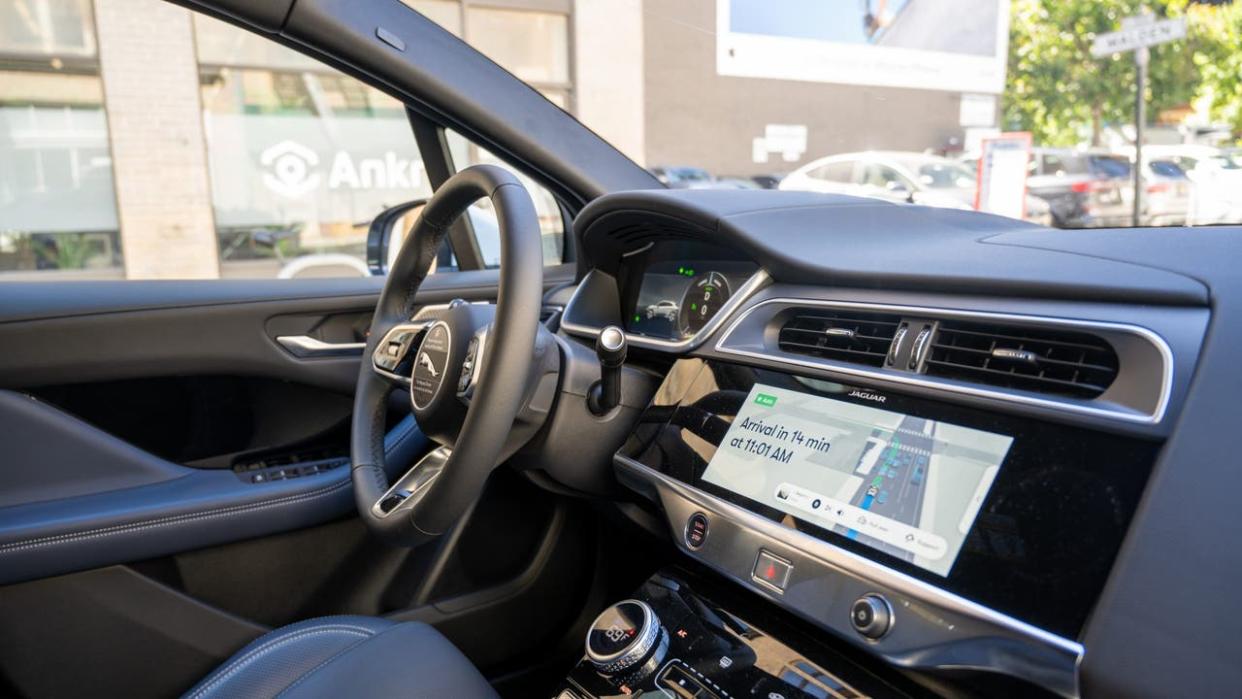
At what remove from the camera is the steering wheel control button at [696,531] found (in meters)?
1.29

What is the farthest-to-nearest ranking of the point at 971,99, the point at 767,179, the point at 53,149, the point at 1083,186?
the point at 53,149, the point at 767,179, the point at 971,99, the point at 1083,186

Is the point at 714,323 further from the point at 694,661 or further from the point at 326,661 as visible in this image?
the point at 326,661

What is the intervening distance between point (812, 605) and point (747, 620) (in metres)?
0.19

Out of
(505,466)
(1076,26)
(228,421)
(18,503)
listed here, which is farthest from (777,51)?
(18,503)

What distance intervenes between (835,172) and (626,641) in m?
1.55

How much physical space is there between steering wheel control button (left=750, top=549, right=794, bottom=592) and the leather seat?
421 mm

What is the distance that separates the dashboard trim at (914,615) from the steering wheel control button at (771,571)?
0.03 ft

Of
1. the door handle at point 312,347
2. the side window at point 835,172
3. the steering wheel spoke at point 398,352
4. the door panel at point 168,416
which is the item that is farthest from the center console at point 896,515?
the side window at point 835,172

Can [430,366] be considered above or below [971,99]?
below

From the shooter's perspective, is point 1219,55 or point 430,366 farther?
point 1219,55

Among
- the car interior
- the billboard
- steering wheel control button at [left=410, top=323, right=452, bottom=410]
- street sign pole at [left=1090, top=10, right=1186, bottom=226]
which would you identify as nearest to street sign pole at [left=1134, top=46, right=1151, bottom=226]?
street sign pole at [left=1090, top=10, right=1186, bottom=226]

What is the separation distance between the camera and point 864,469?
111cm

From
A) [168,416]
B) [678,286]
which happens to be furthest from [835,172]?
[168,416]

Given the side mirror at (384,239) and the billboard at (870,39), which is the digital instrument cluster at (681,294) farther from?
the side mirror at (384,239)
